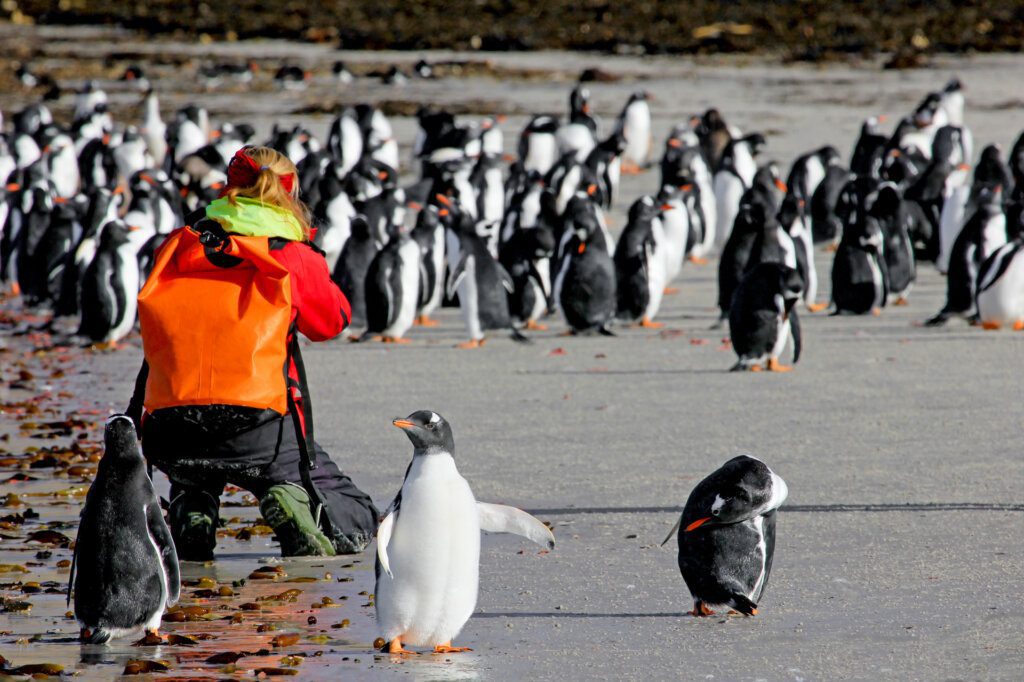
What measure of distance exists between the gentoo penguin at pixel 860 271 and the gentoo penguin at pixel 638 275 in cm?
118

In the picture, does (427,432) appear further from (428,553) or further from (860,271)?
(860,271)

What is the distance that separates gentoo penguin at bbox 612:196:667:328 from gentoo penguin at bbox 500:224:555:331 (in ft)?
1.70

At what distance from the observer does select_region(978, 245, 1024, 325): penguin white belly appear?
9867 mm

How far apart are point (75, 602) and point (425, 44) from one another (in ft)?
97.8

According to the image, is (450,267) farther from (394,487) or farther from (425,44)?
(425,44)

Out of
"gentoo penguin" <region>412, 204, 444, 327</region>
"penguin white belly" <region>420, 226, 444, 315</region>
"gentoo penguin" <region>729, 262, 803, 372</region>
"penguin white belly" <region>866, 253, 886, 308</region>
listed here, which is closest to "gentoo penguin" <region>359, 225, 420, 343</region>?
"gentoo penguin" <region>412, 204, 444, 327</region>

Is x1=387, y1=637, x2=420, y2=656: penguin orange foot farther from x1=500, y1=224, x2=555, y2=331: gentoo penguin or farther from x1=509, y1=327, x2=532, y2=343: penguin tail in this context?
x1=500, y1=224, x2=555, y2=331: gentoo penguin

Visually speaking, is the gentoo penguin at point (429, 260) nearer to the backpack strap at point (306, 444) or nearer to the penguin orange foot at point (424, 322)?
the penguin orange foot at point (424, 322)

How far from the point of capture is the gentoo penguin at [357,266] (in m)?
10.8

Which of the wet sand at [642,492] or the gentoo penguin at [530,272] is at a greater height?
the gentoo penguin at [530,272]

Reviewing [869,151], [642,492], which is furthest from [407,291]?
[869,151]

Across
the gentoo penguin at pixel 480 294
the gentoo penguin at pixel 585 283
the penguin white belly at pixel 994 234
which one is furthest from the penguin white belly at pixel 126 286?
the penguin white belly at pixel 994 234

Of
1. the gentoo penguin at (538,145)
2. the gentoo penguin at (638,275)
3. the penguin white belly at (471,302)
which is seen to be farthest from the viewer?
the gentoo penguin at (538,145)

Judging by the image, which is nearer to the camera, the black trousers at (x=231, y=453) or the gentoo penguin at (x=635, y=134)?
the black trousers at (x=231, y=453)
